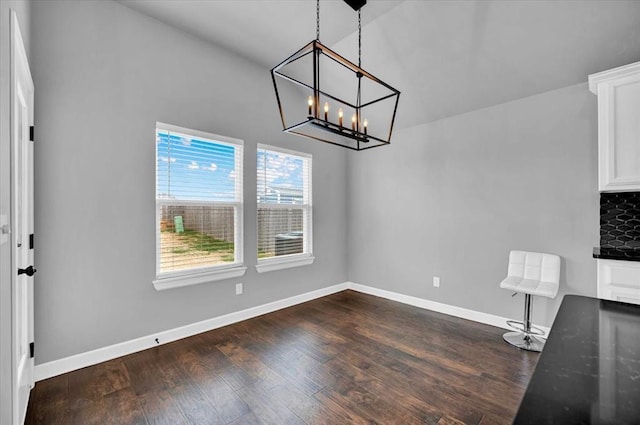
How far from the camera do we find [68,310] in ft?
7.98

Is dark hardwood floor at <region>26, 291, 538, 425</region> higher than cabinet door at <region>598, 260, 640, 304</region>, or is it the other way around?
cabinet door at <region>598, 260, 640, 304</region>

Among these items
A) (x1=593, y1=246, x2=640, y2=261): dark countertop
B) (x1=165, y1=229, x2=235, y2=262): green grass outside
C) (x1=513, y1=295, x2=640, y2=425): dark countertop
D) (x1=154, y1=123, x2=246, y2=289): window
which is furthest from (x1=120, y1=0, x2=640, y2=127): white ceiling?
(x1=513, y1=295, x2=640, y2=425): dark countertop

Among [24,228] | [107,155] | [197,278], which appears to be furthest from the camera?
[197,278]

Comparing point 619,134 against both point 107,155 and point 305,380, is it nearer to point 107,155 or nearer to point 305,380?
point 305,380

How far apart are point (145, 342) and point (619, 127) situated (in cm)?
460

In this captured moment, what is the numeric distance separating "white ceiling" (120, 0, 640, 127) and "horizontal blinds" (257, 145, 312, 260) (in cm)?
130

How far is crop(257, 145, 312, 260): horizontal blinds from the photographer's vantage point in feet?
12.7

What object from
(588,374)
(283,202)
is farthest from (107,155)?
(588,374)

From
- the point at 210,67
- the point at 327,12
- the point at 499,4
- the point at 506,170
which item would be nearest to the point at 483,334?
the point at 506,170

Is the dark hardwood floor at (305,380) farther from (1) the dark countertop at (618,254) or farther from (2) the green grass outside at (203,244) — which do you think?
(1) the dark countertop at (618,254)

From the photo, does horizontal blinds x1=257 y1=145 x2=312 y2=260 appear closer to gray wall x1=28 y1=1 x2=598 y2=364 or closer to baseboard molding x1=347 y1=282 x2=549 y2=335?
gray wall x1=28 y1=1 x2=598 y2=364

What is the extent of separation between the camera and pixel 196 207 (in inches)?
127

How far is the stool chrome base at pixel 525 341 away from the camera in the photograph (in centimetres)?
285

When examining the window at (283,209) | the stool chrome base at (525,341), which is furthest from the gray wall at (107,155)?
the stool chrome base at (525,341)
